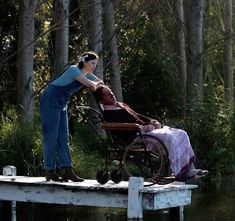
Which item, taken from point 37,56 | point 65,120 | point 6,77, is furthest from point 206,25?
point 65,120

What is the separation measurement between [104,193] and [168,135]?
1092mm

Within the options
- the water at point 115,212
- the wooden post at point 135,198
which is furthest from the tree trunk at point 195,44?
the wooden post at point 135,198

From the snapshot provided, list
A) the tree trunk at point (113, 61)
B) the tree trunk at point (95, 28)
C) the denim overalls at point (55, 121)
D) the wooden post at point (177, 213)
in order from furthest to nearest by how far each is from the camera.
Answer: the tree trunk at point (113, 61) < the tree trunk at point (95, 28) < the wooden post at point (177, 213) < the denim overalls at point (55, 121)

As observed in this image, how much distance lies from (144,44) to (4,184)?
16.4 m

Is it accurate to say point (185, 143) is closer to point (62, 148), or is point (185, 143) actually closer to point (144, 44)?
point (62, 148)

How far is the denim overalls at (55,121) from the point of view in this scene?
31.0 ft

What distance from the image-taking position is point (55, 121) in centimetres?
948

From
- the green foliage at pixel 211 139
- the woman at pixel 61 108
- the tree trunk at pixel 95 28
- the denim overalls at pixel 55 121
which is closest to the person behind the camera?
the woman at pixel 61 108

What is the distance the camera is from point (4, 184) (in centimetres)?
996

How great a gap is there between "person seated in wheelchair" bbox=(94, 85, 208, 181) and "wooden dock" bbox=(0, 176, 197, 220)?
0.69ft

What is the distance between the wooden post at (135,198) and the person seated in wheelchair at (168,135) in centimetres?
65

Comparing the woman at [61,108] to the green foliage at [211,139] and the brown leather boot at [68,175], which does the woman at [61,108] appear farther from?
the green foliage at [211,139]

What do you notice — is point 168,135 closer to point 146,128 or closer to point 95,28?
point 146,128

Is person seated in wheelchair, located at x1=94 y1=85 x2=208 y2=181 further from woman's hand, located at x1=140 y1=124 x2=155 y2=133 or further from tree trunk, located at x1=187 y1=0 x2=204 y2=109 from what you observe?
tree trunk, located at x1=187 y1=0 x2=204 y2=109
